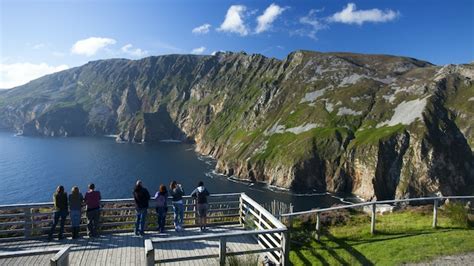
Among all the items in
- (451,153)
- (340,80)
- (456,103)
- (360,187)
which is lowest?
(360,187)

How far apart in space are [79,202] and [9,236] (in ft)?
12.2

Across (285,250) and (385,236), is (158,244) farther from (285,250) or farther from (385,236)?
(385,236)

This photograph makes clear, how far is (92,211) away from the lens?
18.7m

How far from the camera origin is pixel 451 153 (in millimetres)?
100062

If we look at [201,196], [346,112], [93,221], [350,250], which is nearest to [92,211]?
[93,221]

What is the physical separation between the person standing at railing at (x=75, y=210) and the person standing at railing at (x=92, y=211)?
36 cm

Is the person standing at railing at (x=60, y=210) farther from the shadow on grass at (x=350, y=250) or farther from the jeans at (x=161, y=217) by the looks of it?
the shadow on grass at (x=350, y=250)

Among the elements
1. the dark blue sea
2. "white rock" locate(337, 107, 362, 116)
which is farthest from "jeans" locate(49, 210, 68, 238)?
"white rock" locate(337, 107, 362, 116)

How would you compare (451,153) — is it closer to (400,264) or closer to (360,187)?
(360,187)

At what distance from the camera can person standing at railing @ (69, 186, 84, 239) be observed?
1827 centimetres

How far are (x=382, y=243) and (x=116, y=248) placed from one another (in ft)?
38.0

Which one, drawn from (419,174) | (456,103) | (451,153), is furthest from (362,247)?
(456,103)

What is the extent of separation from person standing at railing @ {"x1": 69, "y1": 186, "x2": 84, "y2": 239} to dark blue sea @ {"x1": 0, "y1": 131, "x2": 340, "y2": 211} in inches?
2828

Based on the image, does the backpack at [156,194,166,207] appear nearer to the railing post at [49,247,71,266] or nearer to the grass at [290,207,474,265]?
the grass at [290,207,474,265]
